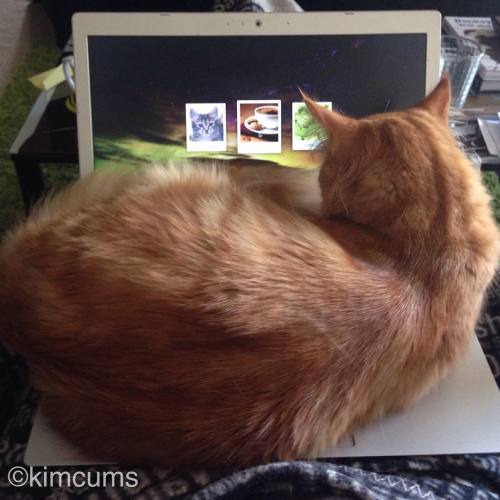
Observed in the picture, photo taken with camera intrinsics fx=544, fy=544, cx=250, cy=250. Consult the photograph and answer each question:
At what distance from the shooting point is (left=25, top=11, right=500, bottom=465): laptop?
1038 millimetres

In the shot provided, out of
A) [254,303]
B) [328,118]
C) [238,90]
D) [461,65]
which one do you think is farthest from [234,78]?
[461,65]

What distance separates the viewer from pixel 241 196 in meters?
0.85

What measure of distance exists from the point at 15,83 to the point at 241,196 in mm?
1589

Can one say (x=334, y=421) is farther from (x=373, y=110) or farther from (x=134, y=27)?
(x=134, y=27)

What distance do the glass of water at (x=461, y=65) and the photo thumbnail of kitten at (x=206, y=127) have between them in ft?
2.19

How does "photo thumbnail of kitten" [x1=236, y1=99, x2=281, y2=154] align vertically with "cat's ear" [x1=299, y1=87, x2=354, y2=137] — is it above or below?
below

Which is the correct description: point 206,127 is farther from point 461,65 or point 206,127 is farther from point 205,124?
point 461,65

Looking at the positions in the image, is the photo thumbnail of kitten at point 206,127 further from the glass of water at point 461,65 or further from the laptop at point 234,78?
the glass of water at point 461,65

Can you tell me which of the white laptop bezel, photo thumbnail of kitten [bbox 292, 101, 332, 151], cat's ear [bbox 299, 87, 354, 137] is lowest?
photo thumbnail of kitten [bbox 292, 101, 332, 151]

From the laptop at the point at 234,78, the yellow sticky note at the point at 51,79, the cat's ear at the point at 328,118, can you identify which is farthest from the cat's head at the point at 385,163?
the yellow sticky note at the point at 51,79

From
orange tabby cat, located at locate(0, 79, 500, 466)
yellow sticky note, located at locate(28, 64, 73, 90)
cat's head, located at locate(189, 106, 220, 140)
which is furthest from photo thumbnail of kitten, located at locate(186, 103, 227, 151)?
yellow sticky note, located at locate(28, 64, 73, 90)

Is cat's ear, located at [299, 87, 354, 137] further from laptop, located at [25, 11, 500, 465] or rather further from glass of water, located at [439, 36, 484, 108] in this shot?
glass of water, located at [439, 36, 484, 108]

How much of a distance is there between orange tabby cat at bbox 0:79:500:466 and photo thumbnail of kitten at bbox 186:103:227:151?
Result: 0.84ft

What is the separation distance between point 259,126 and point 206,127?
0.11 m
